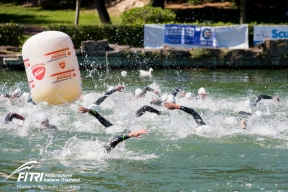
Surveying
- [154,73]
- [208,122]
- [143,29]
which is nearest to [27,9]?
[143,29]

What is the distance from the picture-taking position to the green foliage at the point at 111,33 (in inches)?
1176

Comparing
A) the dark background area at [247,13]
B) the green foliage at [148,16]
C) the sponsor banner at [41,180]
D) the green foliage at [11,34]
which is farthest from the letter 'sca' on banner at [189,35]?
the sponsor banner at [41,180]

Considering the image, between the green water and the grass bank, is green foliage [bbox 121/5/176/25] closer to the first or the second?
the grass bank

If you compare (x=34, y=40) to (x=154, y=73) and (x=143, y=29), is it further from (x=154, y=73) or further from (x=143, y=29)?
(x=143, y=29)

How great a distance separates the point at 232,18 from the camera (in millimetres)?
40125

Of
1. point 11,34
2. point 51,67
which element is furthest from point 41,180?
point 11,34

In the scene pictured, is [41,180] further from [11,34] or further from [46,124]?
[11,34]

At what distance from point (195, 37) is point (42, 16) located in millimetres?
16625

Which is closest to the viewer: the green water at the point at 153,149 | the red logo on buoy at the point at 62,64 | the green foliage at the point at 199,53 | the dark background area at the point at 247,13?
the green water at the point at 153,149

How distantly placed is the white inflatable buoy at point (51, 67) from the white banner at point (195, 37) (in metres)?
13.2

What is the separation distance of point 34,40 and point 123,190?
722 cm

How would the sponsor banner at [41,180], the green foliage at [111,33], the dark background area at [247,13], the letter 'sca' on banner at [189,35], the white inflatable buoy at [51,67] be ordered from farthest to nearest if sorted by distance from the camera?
the dark background area at [247,13], the green foliage at [111,33], the letter 'sca' on banner at [189,35], the white inflatable buoy at [51,67], the sponsor banner at [41,180]

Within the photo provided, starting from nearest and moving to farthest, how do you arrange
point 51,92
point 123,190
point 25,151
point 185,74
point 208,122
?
1. point 123,190
2. point 25,151
3. point 208,122
4. point 51,92
5. point 185,74

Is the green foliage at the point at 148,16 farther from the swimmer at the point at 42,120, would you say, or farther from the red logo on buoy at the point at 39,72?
the swimmer at the point at 42,120
